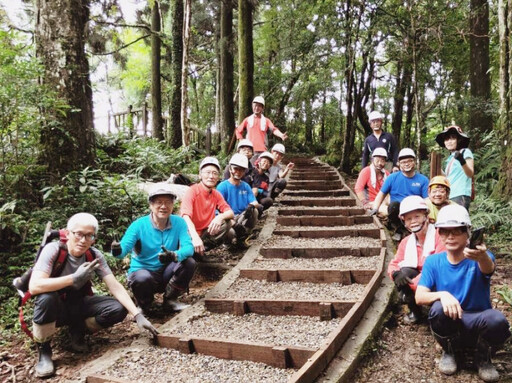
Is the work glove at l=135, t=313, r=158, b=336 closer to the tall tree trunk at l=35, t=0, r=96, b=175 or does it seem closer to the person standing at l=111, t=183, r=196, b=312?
the person standing at l=111, t=183, r=196, b=312

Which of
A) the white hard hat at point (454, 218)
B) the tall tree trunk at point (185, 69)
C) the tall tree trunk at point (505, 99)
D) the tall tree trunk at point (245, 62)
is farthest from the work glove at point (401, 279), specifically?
the tall tree trunk at point (185, 69)

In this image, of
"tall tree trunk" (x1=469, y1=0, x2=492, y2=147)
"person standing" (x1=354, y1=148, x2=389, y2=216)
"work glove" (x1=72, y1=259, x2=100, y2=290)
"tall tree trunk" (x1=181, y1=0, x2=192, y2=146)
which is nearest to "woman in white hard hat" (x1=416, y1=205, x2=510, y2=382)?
"work glove" (x1=72, y1=259, x2=100, y2=290)

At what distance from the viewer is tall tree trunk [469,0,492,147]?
36.1 ft

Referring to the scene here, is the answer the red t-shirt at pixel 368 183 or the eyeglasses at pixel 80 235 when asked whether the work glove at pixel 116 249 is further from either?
the red t-shirt at pixel 368 183

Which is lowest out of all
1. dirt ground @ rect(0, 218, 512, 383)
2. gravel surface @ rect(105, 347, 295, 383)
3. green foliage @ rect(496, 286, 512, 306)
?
dirt ground @ rect(0, 218, 512, 383)

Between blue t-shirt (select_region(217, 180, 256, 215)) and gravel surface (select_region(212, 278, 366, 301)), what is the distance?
162 cm

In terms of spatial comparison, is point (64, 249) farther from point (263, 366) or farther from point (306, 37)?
point (306, 37)

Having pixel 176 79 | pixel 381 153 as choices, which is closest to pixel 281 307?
pixel 381 153

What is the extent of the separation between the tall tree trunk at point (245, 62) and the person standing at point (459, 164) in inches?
274

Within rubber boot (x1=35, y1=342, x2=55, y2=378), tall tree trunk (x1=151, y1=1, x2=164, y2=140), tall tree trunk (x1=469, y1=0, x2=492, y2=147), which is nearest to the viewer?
rubber boot (x1=35, y1=342, x2=55, y2=378)

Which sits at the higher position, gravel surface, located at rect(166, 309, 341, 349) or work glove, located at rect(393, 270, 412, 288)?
work glove, located at rect(393, 270, 412, 288)

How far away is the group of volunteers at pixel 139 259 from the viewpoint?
136 inches

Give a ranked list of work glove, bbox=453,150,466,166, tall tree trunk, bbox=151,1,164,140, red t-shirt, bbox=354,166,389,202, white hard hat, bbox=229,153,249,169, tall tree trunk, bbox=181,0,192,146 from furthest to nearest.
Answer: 1. tall tree trunk, bbox=151,1,164,140
2. tall tree trunk, bbox=181,0,192,146
3. red t-shirt, bbox=354,166,389,202
4. white hard hat, bbox=229,153,249,169
5. work glove, bbox=453,150,466,166

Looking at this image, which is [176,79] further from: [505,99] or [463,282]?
[463,282]
